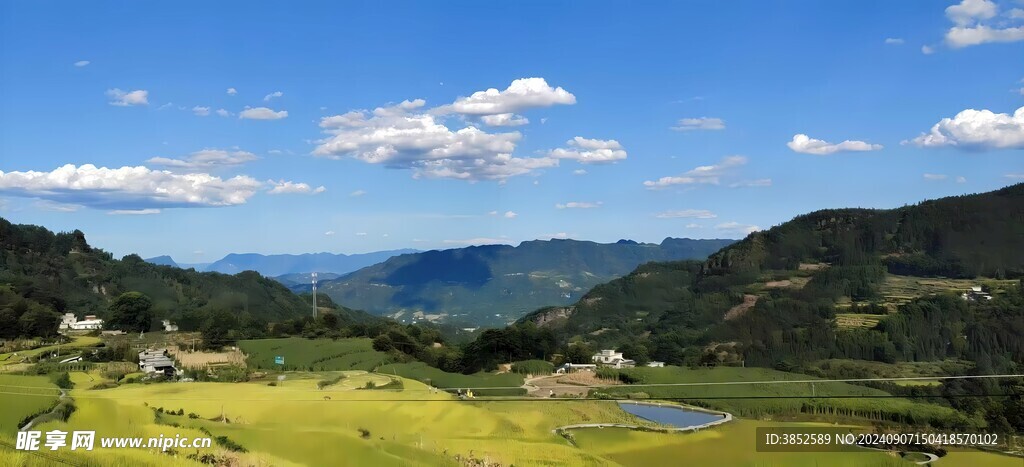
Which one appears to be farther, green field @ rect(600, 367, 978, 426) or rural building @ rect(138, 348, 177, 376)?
rural building @ rect(138, 348, 177, 376)

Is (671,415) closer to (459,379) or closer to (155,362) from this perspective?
(459,379)

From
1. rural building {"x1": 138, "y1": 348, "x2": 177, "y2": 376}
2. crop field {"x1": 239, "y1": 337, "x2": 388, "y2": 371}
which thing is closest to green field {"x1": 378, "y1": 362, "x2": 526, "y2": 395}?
crop field {"x1": 239, "y1": 337, "x2": 388, "y2": 371}

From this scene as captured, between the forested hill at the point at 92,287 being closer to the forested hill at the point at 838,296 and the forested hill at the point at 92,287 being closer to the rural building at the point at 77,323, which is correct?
the rural building at the point at 77,323

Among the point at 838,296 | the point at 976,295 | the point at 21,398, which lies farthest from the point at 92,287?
the point at 976,295

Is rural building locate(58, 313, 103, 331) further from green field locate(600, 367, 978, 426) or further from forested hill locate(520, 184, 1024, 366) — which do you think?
forested hill locate(520, 184, 1024, 366)

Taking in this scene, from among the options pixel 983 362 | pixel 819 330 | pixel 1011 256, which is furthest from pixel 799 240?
pixel 983 362

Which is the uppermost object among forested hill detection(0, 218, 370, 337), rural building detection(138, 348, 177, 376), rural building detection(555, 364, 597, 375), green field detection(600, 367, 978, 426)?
forested hill detection(0, 218, 370, 337)

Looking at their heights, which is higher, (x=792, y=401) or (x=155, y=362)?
(x=155, y=362)
